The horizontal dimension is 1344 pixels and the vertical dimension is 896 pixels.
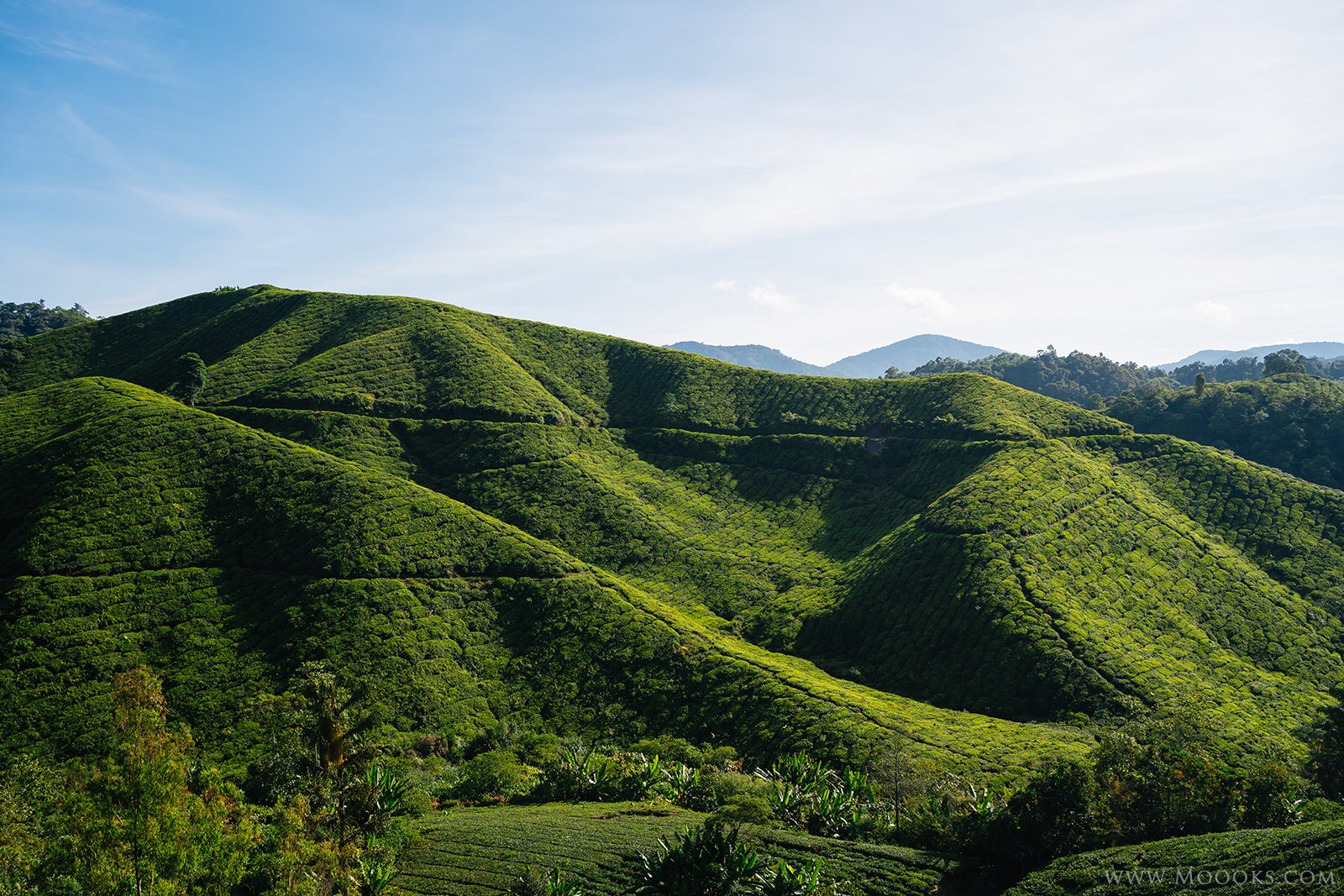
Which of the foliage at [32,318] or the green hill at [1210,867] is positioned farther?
the foliage at [32,318]

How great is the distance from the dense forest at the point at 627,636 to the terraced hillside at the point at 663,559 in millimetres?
339

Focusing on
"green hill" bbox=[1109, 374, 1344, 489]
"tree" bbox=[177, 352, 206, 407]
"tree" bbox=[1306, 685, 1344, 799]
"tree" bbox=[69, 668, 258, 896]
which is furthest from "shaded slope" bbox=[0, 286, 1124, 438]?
"tree" bbox=[69, 668, 258, 896]

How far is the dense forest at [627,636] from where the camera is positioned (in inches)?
1102

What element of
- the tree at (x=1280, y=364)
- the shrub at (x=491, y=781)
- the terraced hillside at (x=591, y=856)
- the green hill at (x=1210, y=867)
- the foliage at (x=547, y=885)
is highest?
the tree at (x=1280, y=364)

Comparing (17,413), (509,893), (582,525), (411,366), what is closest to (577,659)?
(582,525)

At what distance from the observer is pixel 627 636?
57719mm

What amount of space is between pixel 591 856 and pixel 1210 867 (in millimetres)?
23010

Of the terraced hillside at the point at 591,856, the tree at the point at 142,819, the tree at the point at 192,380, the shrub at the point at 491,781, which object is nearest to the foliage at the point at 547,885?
the terraced hillside at the point at 591,856

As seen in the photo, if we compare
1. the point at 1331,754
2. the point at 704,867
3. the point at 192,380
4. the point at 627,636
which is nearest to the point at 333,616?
the point at 627,636

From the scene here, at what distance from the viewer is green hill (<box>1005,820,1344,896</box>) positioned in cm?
2306

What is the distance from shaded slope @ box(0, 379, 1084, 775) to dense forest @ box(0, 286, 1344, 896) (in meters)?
0.32

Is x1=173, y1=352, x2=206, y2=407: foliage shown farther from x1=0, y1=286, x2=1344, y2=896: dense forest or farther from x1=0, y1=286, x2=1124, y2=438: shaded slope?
x1=0, y1=286, x2=1124, y2=438: shaded slope

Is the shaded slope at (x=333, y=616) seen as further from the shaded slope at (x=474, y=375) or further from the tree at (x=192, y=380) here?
the shaded slope at (x=474, y=375)

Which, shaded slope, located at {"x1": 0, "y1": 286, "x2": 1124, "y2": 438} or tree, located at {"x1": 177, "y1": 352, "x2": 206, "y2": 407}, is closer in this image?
tree, located at {"x1": 177, "y1": 352, "x2": 206, "y2": 407}
